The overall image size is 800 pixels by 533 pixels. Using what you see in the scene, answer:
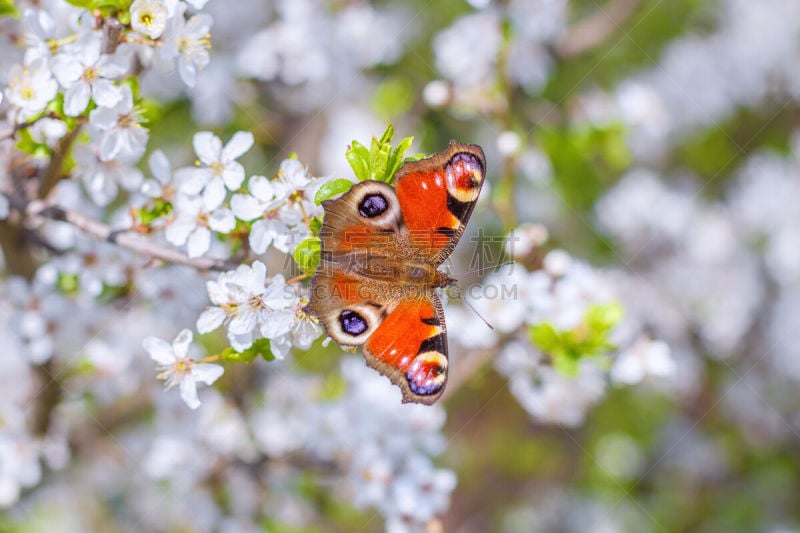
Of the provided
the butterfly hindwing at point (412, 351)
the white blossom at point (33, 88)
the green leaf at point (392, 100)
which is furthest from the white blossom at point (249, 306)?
the green leaf at point (392, 100)

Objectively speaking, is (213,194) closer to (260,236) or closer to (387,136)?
(260,236)

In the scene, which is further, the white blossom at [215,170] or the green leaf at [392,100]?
the green leaf at [392,100]

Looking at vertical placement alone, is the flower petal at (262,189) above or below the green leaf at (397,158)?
below

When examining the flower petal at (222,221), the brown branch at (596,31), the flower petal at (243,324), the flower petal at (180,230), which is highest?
the brown branch at (596,31)

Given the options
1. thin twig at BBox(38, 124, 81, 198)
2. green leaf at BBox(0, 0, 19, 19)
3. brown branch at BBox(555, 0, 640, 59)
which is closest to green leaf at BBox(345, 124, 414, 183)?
thin twig at BBox(38, 124, 81, 198)

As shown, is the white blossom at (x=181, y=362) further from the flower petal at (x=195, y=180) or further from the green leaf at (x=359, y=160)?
the green leaf at (x=359, y=160)

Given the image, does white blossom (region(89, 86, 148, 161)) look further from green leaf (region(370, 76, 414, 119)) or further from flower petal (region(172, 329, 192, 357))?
green leaf (region(370, 76, 414, 119))

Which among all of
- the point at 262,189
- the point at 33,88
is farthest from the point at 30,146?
the point at 262,189

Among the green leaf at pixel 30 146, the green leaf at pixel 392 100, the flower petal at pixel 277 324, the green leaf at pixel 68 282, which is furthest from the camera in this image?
the green leaf at pixel 392 100
